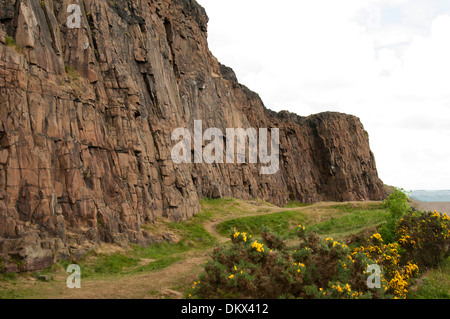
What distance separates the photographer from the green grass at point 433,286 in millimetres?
13039

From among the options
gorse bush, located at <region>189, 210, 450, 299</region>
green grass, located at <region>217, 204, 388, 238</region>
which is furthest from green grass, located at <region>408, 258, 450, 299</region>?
green grass, located at <region>217, 204, 388, 238</region>

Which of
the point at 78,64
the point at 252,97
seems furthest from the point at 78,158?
the point at 252,97

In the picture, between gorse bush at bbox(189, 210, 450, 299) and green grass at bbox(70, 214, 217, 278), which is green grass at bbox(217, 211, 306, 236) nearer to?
green grass at bbox(70, 214, 217, 278)

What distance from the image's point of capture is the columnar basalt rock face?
64.7 ft

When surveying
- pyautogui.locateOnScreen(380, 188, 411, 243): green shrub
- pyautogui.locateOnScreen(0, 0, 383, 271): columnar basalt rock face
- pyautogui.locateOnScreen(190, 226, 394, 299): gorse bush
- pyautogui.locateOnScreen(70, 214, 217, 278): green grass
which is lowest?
pyautogui.locateOnScreen(70, 214, 217, 278): green grass

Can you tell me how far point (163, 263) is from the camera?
A: 805 inches

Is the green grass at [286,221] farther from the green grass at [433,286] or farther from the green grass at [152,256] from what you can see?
the green grass at [433,286]

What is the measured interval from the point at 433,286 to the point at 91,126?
2242cm

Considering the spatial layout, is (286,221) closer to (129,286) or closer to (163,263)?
(163,263)

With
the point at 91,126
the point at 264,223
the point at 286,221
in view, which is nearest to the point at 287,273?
the point at 91,126

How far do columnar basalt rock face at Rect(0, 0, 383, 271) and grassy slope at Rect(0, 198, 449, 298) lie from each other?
1.04 metres

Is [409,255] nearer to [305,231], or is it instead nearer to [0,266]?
[305,231]

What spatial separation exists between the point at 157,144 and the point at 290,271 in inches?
986
